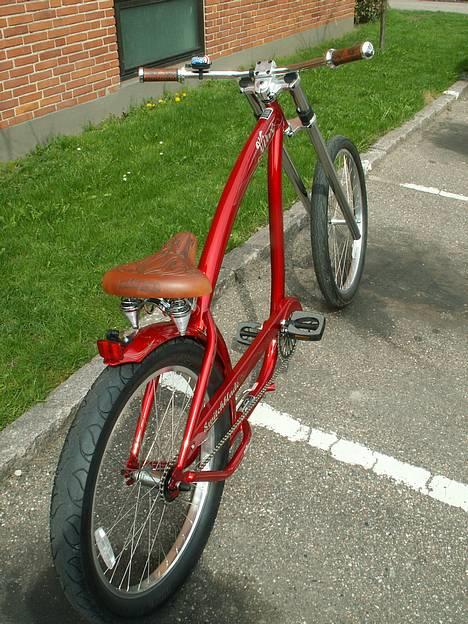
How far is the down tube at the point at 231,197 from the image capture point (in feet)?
7.14

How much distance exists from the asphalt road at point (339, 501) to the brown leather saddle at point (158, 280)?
43.6 inches

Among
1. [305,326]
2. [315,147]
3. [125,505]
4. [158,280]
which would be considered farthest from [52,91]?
[158,280]

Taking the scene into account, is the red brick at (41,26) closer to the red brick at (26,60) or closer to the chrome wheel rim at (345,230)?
the red brick at (26,60)

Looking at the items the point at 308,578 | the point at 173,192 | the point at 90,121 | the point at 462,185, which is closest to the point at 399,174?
the point at 462,185

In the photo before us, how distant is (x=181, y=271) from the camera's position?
183 centimetres

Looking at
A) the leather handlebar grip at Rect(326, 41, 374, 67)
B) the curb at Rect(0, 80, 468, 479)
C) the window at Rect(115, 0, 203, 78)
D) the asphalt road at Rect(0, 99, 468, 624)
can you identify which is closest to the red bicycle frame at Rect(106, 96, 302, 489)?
the leather handlebar grip at Rect(326, 41, 374, 67)

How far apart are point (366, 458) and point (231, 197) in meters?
1.27

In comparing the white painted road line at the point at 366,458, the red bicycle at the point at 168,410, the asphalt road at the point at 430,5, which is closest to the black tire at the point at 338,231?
the red bicycle at the point at 168,410

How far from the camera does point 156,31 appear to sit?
705cm

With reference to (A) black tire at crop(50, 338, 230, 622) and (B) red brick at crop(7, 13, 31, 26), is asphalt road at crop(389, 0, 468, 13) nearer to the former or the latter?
(B) red brick at crop(7, 13, 31, 26)

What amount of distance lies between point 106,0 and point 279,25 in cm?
365

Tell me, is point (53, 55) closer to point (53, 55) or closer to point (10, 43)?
point (53, 55)

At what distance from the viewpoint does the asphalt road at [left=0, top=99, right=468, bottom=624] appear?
2219mm

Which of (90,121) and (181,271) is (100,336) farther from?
(90,121)
